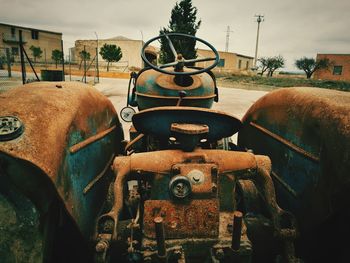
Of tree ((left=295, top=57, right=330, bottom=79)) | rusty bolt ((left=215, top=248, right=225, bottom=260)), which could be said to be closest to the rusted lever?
rusty bolt ((left=215, top=248, right=225, bottom=260))

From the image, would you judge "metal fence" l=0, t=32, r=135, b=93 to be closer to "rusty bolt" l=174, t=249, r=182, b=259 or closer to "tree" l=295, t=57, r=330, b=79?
"rusty bolt" l=174, t=249, r=182, b=259

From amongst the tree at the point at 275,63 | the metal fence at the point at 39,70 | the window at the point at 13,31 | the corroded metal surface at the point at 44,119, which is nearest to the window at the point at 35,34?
the window at the point at 13,31

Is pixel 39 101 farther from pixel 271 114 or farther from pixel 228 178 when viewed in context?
pixel 271 114

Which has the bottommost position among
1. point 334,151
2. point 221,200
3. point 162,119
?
point 221,200

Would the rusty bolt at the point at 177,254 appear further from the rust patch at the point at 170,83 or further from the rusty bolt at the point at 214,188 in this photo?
the rust patch at the point at 170,83

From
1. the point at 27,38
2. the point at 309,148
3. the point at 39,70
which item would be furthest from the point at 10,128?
the point at 27,38

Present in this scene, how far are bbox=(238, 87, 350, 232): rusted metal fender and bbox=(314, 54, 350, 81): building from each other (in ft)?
160

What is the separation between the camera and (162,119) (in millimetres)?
1828

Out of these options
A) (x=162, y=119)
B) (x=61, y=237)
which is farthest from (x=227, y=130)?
(x=61, y=237)

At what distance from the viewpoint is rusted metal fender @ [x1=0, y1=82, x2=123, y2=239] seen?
4.21 feet

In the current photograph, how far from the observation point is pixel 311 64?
4472 cm

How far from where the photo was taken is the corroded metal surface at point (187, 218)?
5.11 feet

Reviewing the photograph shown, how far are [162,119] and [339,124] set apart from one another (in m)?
1.12

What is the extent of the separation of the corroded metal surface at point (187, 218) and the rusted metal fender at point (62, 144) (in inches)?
19.0
